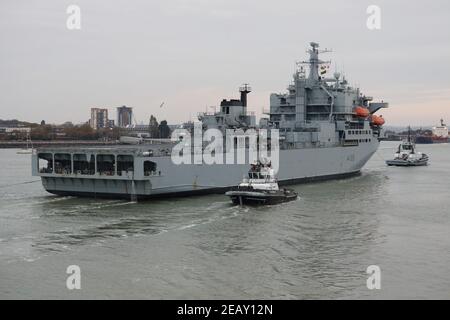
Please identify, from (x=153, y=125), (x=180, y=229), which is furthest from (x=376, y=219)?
(x=153, y=125)

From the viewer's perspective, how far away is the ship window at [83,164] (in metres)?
33.4

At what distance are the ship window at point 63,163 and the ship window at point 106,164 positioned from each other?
1843 millimetres

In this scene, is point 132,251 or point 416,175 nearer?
point 132,251

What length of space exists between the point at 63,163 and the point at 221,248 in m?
18.4

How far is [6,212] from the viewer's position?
27.9 metres

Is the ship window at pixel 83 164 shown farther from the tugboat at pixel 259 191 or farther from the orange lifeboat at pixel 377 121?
the orange lifeboat at pixel 377 121

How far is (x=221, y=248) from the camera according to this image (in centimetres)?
2103

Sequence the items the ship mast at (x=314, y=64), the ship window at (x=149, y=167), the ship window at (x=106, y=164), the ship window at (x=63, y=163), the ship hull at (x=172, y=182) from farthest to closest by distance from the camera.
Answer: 1. the ship mast at (x=314, y=64)
2. the ship window at (x=63, y=163)
3. the ship window at (x=106, y=164)
4. the ship hull at (x=172, y=182)
5. the ship window at (x=149, y=167)

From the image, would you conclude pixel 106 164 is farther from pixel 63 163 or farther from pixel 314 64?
pixel 314 64

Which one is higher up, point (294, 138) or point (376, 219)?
point (294, 138)

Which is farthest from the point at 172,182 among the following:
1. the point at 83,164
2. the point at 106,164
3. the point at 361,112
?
the point at 361,112

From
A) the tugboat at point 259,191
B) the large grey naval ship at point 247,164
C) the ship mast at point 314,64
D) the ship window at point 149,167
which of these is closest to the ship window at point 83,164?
the large grey naval ship at point 247,164

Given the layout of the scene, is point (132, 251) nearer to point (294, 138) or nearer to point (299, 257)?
point (299, 257)
